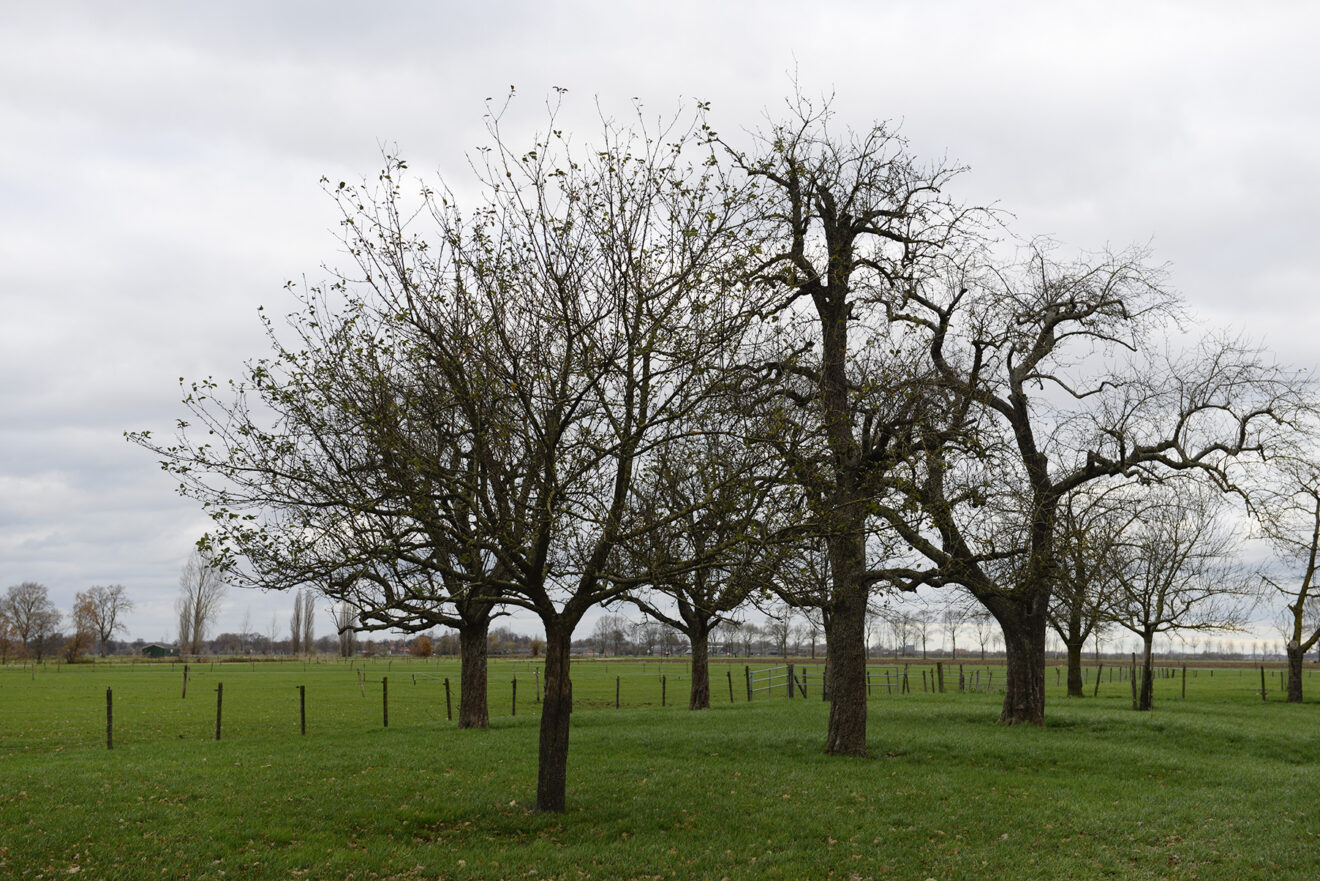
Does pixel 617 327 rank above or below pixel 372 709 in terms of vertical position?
above

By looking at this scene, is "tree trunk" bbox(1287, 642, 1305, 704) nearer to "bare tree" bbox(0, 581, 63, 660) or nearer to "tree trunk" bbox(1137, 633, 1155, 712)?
"tree trunk" bbox(1137, 633, 1155, 712)

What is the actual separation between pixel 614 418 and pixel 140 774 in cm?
1055

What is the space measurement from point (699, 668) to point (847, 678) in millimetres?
12128

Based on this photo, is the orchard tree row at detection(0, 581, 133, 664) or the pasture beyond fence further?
the orchard tree row at detection(0, 581, 133, 664)

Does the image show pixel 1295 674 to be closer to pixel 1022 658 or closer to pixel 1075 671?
pixel 1075 671

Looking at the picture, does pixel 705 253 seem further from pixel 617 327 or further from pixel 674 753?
pixel 674 753

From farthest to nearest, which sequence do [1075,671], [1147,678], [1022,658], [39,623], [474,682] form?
[39,623], [1075,671], [1147,678], [1022,658], [474,682]

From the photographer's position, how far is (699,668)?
96.0 ft

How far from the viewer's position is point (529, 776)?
14641mm

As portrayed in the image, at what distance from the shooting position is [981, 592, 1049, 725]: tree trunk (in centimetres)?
2188

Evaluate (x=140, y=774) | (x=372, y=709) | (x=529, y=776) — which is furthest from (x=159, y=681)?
(x=529, y=776)

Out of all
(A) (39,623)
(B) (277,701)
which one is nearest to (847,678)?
(B) (277,701)

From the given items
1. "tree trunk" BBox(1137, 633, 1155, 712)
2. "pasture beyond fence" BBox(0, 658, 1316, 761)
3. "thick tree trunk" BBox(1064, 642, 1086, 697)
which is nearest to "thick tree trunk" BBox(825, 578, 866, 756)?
"pasture beyond fence" BBox(0, 658, 1316, 761)

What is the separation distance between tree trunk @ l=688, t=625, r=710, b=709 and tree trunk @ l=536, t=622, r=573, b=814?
54.3ft
